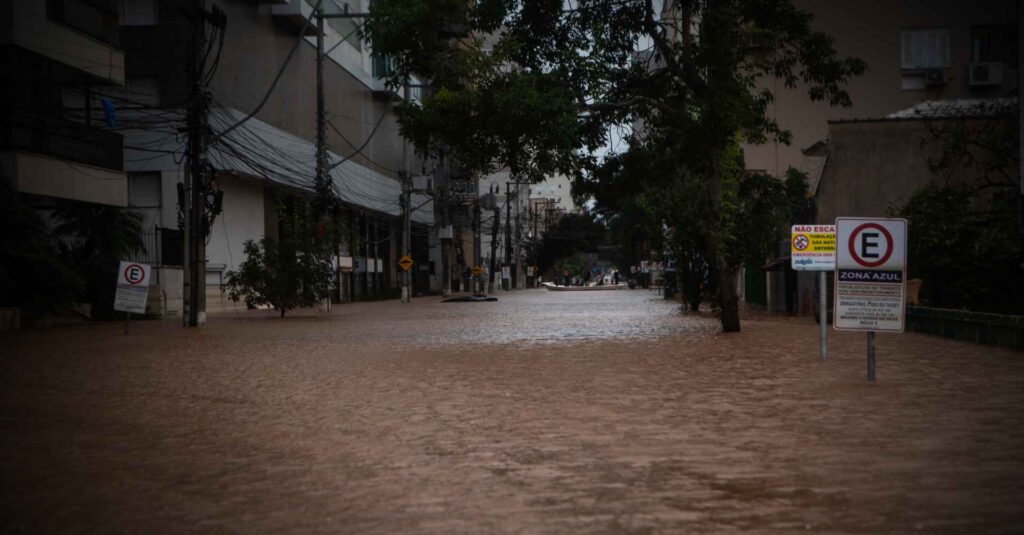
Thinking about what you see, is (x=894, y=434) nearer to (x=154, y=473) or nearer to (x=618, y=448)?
(x=618, y=448)

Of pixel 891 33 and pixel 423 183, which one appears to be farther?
pixel 423 183

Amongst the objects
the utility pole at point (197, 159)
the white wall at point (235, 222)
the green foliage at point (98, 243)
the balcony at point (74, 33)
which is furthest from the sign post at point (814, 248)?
the white wall at point (235, 222)

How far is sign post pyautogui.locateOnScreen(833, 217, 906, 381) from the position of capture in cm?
1170

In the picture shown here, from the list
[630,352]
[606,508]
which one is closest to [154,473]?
[606,508]

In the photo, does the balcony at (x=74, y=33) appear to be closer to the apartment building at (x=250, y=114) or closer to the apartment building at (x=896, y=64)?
the apartment building at (x=250, y=114)

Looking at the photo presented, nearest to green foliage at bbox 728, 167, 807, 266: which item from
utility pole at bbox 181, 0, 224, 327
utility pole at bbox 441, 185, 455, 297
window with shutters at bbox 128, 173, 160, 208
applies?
utility pole at bbox 181, 0, 224, 327

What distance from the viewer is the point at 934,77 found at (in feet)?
132

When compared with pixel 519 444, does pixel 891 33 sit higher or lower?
higher

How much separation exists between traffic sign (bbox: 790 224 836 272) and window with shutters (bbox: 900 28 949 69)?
93.2ft

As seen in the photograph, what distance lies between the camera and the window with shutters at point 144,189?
40844 millimetres

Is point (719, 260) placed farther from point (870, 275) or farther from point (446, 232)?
point (446, 232)

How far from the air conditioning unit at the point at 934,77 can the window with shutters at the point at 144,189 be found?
1135 inches

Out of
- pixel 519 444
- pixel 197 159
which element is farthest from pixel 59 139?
pixel 519 444

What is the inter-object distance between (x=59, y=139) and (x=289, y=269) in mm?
8057
